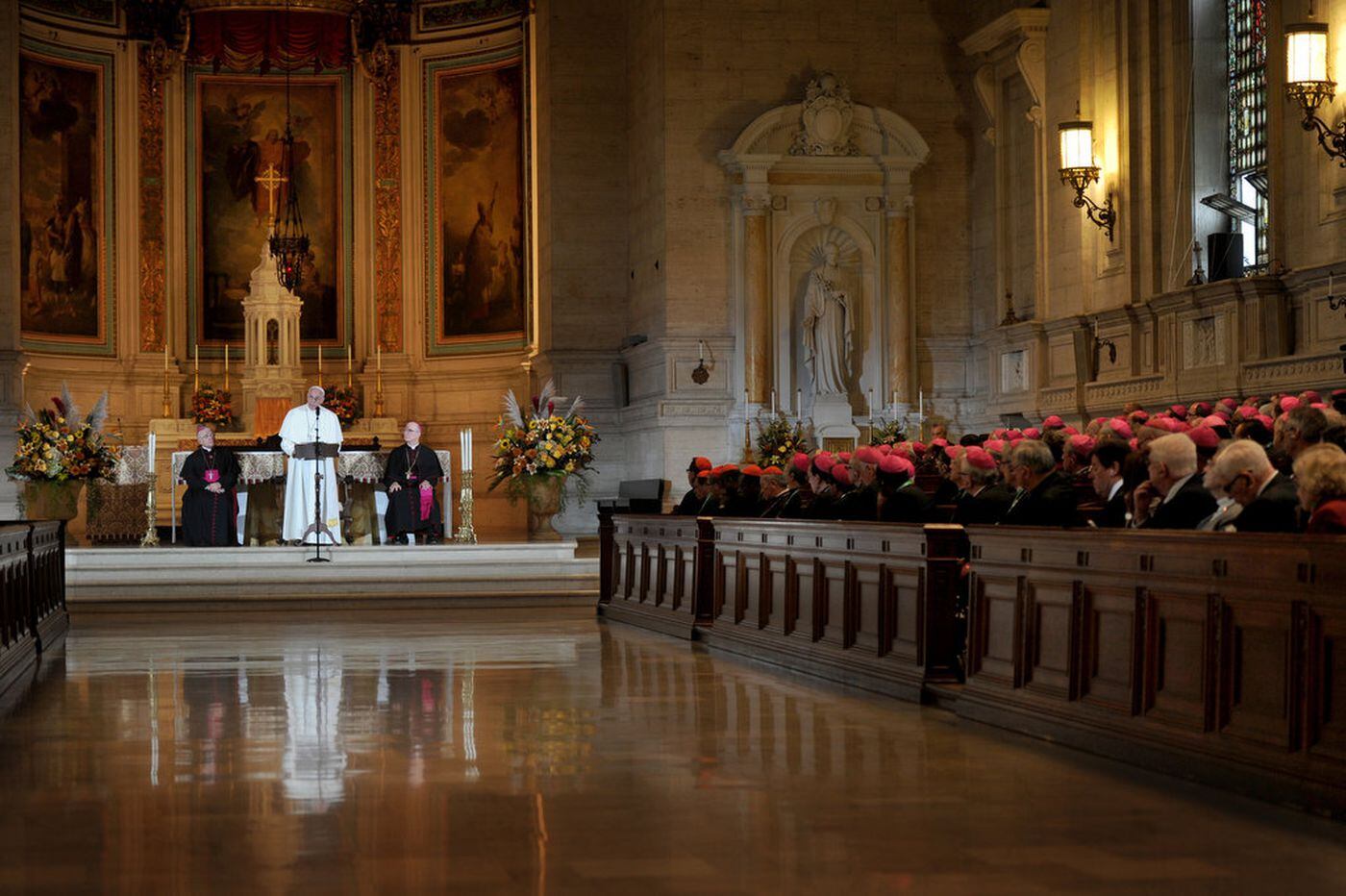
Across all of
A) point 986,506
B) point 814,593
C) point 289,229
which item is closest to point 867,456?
point 814,593

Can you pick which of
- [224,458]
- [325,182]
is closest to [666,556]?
[224,458]

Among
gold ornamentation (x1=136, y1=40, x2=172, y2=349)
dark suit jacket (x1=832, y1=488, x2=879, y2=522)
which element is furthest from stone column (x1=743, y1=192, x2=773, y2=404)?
dark suit jacket (x1=832, y1=488, x2=879, y2=522)

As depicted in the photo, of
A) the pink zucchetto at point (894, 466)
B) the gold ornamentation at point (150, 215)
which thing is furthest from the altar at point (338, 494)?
the pink zucchetto at point (894, 466)

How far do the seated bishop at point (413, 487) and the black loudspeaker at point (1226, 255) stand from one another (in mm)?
7789

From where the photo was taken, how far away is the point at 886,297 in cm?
2016

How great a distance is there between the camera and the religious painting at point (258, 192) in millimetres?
25375

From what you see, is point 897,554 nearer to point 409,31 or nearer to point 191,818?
point 191,818

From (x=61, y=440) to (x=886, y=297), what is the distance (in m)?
9.08

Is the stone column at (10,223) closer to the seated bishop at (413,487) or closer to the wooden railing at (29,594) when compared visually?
the seated bishop at (413,487)

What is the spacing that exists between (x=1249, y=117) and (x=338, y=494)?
959 cm

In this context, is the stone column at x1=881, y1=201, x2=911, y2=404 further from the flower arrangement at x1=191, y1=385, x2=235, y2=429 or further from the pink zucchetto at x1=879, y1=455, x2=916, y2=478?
the pink zucchetto at x1=879, y1=455, x2=916, y2=478

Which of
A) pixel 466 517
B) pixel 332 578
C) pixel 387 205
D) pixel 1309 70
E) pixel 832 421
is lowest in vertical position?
pixel 332 578

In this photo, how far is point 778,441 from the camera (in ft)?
62.7

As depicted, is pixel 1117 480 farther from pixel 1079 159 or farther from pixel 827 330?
pixel 827 330
